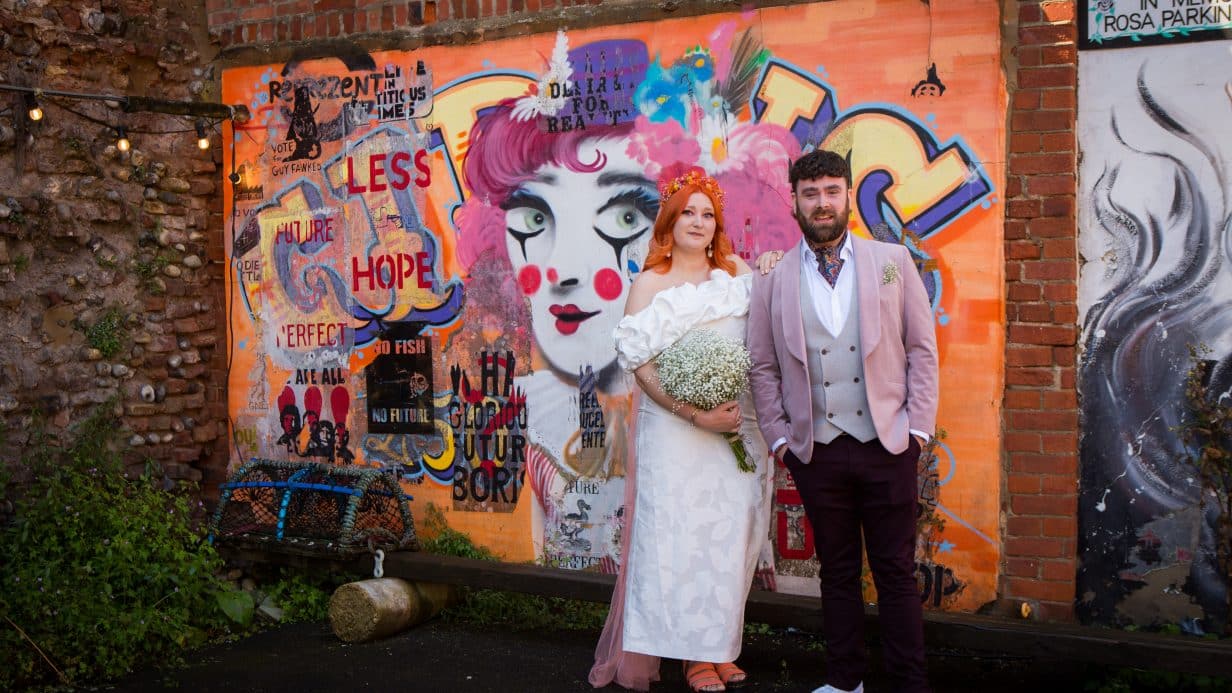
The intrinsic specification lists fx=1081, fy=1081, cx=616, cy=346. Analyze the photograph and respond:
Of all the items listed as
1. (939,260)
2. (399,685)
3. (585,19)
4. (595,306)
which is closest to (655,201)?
(595,306)

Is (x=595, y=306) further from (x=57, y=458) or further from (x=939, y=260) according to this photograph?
(x=57, y=458)

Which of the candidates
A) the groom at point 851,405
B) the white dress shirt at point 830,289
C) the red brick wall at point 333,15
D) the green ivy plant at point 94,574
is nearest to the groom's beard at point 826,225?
the groom at point 851,405

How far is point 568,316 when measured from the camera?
627 centimetres

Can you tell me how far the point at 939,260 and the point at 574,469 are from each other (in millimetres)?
2357

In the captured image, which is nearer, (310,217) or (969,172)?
(969,172)

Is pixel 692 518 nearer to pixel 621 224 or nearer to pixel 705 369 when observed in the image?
pixel 705 369

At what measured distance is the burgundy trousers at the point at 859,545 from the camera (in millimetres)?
4328

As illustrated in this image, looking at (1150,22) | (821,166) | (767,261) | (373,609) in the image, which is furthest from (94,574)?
(1150,22)

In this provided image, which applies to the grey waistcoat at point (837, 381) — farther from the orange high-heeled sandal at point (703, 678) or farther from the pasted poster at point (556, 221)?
the orange high-heeled sandal at point (703, 678)

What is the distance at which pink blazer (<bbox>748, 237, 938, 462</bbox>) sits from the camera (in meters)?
4.30

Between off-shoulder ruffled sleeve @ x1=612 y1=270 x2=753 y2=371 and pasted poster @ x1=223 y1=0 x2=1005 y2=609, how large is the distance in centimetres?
47

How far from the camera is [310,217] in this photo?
7051mm

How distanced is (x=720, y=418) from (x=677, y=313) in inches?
19.8

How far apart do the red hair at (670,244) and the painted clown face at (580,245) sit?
0.99 meters
